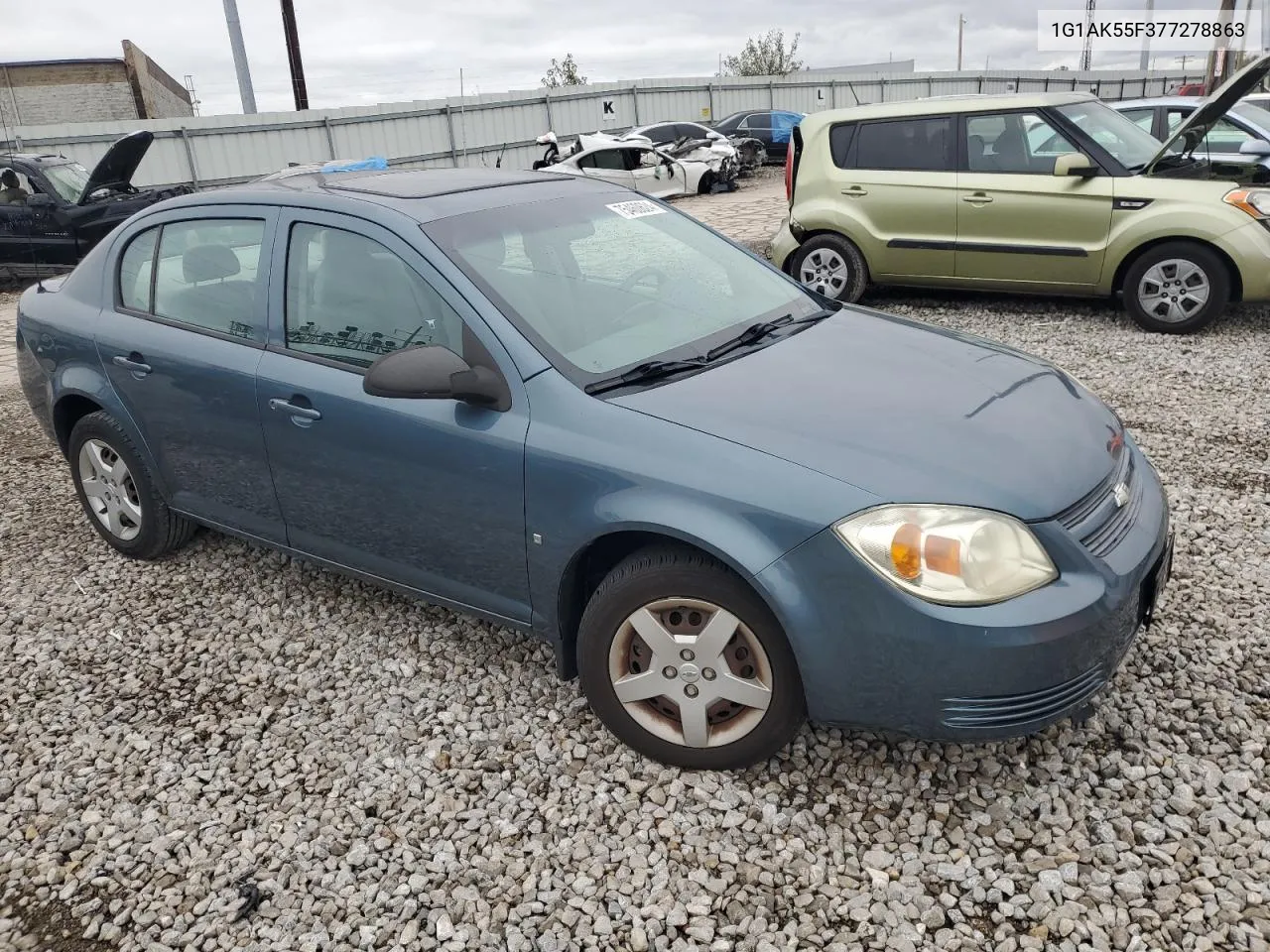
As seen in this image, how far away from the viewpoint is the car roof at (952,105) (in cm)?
728

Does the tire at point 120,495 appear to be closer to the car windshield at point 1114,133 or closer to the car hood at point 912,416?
the car hood at point 912,416

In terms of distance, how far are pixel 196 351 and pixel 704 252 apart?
6.25ft

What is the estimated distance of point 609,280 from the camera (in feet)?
10.5

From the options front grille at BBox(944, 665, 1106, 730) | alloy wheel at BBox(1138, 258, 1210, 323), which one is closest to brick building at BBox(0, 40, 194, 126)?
alloy wheel at BBox(1138, 258, 1210, 323)

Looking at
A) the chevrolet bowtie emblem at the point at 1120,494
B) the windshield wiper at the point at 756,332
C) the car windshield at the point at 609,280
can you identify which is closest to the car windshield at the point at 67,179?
the car windshield at the point at 609,280

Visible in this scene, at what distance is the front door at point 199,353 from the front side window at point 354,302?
0.17m

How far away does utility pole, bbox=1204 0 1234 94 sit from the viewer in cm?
2450

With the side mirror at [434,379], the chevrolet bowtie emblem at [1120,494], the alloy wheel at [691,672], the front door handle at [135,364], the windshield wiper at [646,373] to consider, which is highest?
the side mirror at [434,379]

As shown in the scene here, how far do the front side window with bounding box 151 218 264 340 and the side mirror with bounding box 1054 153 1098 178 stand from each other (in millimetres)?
5776

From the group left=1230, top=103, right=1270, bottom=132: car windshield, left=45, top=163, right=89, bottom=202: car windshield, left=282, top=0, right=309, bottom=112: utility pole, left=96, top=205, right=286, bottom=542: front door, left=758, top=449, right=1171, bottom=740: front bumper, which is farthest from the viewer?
left=282, top=0, right=309, bottom=112: utility pole

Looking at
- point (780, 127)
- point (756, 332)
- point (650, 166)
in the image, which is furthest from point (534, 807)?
point (780, 127)

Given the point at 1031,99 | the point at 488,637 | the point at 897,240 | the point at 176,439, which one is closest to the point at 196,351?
the point at 176,439

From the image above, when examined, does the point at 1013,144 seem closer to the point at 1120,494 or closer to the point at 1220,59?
the point at 1120,494

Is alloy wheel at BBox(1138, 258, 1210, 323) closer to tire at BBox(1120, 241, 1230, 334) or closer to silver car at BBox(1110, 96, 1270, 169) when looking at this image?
tire at BBox(1120, 241, 1230, 334)
